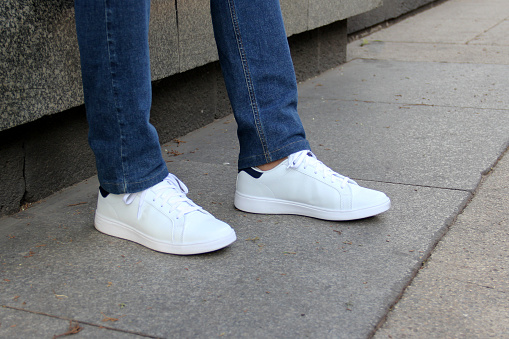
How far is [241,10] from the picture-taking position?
1.72 meters

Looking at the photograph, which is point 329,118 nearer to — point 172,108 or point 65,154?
point 172,108

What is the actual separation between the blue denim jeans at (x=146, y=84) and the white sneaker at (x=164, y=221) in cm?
4

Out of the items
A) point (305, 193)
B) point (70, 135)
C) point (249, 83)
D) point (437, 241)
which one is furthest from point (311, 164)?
point (70, 135)

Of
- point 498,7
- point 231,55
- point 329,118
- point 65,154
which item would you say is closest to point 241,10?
point 231,55

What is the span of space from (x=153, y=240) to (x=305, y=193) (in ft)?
1.62

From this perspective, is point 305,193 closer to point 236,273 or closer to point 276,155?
point 276,155

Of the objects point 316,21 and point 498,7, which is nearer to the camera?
point 316,21

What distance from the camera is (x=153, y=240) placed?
158 cm

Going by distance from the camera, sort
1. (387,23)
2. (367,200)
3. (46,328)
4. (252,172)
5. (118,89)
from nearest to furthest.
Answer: (46,328) < (118,89) < (367,200) < (252,172) < (387,23)

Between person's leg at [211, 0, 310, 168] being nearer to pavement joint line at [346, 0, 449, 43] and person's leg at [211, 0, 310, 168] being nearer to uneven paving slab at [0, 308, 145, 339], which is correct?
uneven paving slab at [0, 308, 145, 339]

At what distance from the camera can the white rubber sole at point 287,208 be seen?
173cm

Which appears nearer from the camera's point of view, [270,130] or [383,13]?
[270,130]

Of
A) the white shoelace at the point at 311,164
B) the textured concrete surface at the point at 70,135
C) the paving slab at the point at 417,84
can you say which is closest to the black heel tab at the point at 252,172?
the white shoelace at the point at 311,164

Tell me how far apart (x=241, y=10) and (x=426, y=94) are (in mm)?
1936
